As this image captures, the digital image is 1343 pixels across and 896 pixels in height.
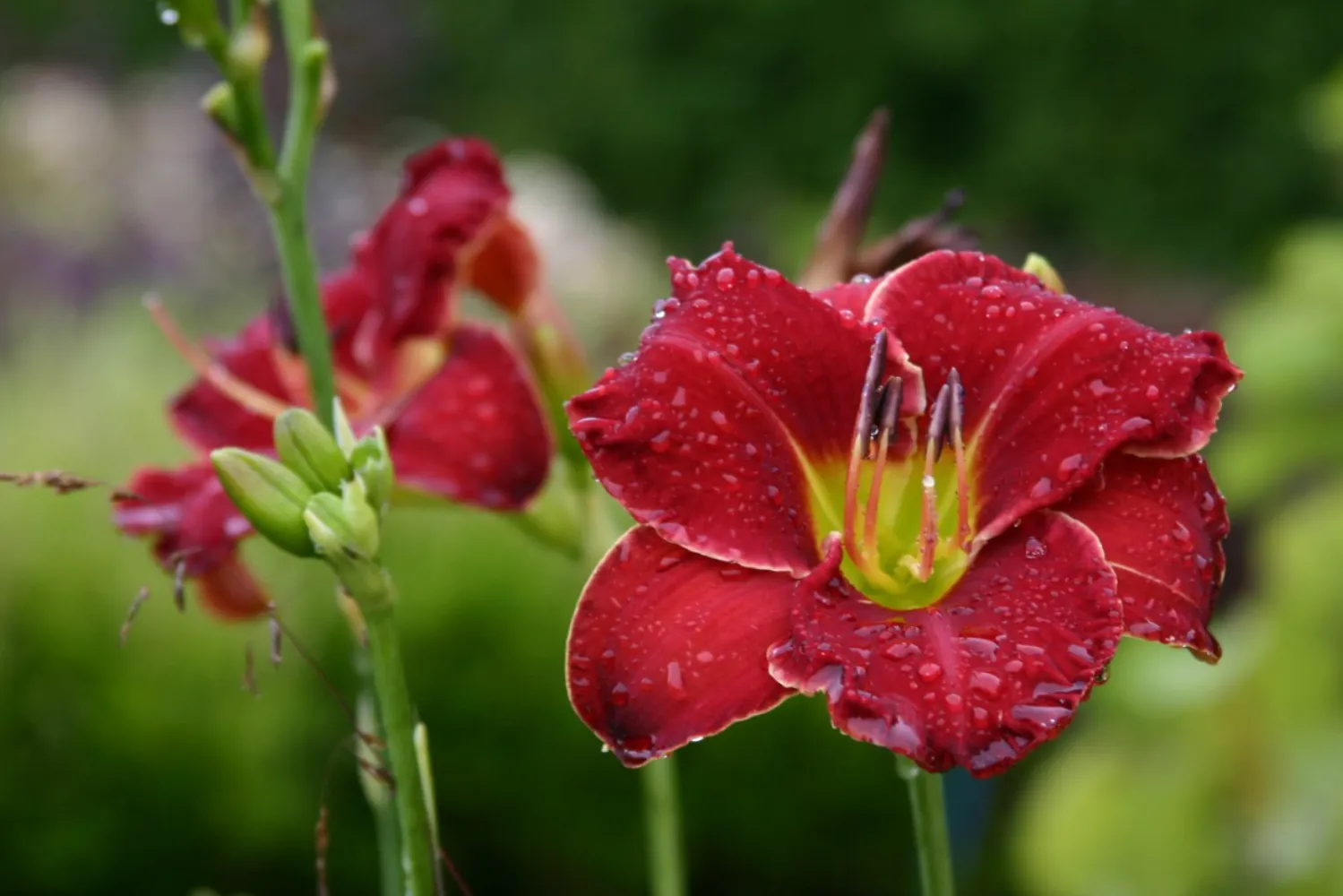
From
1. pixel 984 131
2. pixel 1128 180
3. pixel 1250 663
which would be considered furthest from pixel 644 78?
pixel 1250 663

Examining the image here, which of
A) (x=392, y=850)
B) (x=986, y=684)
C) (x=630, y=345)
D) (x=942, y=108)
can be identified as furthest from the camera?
(x=942, y=108)

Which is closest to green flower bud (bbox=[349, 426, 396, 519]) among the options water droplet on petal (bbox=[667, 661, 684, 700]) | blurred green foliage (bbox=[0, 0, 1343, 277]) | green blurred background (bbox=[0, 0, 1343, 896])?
water droplet on petal (bbox=[667, 661, 684, 700])

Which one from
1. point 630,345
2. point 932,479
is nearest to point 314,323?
point 932,479

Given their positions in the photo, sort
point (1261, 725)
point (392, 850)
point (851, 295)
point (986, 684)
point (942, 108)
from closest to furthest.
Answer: point (986, 684) < point (851, 295) < point (392, 850) < point (1261, 725) < point (942, 108)

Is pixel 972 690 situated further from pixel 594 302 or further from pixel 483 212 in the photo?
pixel 594 302

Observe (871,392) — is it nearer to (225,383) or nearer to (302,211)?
(302,211)

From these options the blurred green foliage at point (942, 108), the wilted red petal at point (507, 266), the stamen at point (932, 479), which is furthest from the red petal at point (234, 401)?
the blurred green foliage at point (942, 108)

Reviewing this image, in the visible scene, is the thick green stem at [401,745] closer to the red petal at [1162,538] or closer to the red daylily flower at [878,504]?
the red daylily flower at [878,504]
